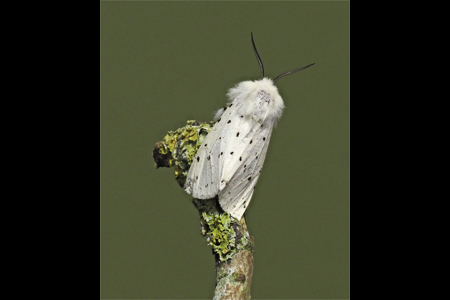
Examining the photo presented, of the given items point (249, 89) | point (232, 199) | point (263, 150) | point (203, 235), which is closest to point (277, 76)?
point (249, 89)

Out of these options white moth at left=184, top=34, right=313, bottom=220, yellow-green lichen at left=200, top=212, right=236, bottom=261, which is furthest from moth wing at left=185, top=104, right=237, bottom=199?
yellow-green lichen at left=200, top=212, right=236, bottom=261

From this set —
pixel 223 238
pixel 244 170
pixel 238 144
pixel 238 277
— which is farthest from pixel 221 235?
pixel 238 144

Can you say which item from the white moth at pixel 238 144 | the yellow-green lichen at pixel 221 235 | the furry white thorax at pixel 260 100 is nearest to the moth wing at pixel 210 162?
the white moth at pixel 238 144

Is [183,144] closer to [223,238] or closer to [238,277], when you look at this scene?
[223,238]

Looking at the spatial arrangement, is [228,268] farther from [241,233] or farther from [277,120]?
[277,120]

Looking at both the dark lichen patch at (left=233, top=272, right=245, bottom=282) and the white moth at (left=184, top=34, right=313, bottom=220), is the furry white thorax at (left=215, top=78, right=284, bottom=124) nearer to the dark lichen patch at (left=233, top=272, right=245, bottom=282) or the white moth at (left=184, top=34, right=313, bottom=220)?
the white moth at (left=184, top=34, right=313, bottom=220)

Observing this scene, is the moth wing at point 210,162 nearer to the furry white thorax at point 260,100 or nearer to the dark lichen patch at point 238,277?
the furry white thorax at point 260,100
